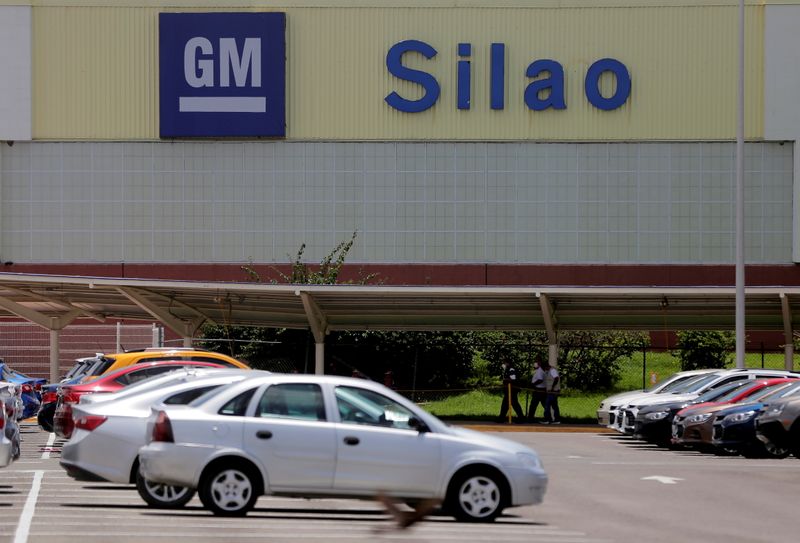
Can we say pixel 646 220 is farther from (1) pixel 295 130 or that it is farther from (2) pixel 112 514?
(2) pixel 112 514

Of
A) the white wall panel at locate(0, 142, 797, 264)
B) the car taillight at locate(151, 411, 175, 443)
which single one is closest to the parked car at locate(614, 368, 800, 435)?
the car taillight at locate(151, 411, 175, 443)

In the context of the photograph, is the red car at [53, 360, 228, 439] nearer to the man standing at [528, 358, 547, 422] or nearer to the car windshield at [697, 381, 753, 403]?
the car windshield at [697, 381, 753, 403]

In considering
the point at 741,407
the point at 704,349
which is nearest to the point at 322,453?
the point at 741,407

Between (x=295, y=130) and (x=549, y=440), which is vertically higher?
(x=295, y=130)

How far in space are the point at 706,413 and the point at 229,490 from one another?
12.8 m

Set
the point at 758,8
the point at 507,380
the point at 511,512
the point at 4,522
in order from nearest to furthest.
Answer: the point at 4,522 → the point at 511,512 → the point at 507,380 → the point at 758,8

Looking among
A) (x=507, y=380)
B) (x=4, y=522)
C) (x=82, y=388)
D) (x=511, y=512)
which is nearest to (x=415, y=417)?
(x=511, y=512)

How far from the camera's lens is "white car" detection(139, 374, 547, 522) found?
45.8 feet

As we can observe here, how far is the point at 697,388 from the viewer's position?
29.1m

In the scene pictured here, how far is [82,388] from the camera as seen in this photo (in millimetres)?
21078

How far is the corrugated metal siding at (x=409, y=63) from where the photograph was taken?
170ft

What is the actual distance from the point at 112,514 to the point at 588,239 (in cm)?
3892

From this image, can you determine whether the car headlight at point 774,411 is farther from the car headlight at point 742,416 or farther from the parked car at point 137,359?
the parked car at point 137,359

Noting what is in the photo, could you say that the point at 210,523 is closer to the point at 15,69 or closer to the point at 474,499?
the point at 474,499
